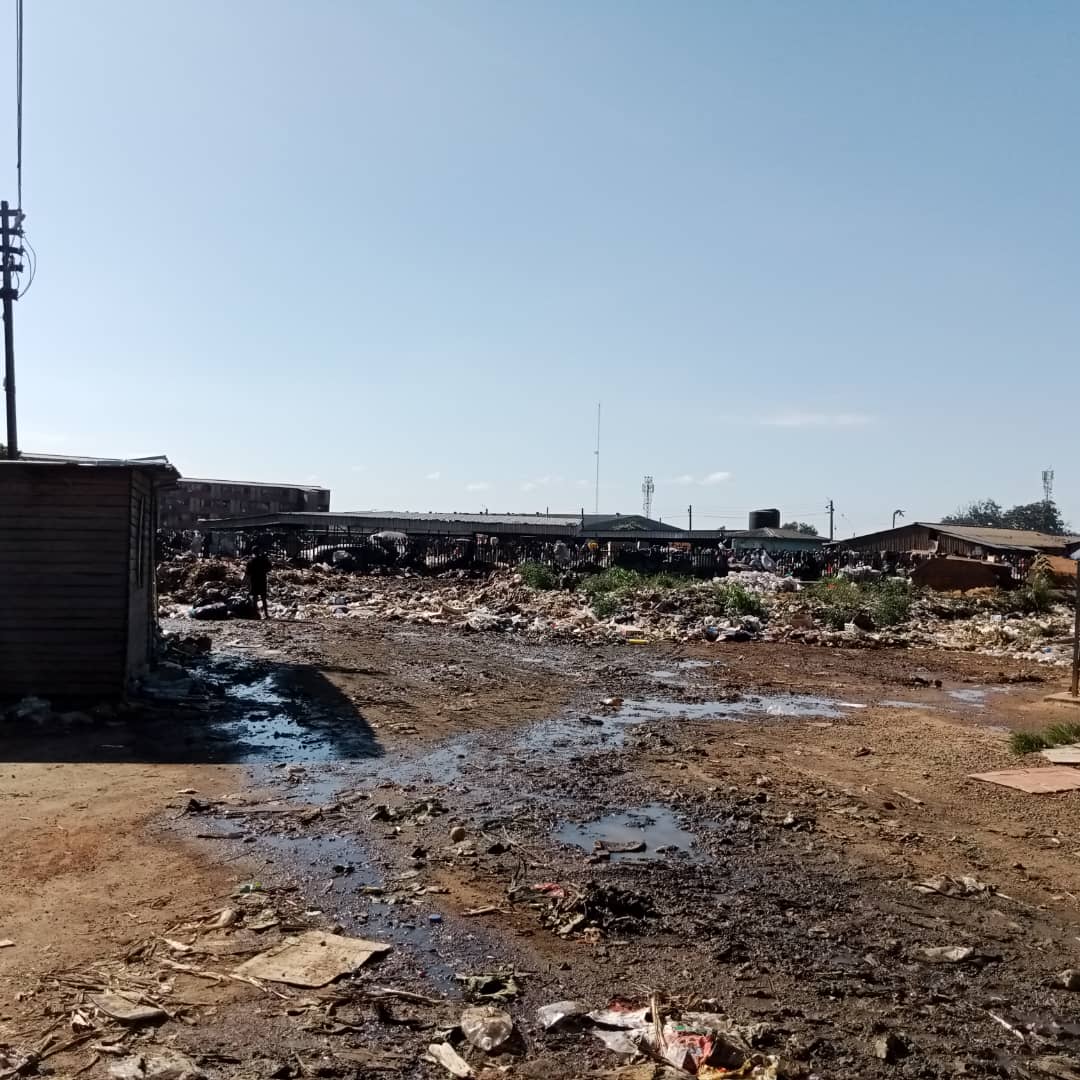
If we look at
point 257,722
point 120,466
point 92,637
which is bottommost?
point 257,722

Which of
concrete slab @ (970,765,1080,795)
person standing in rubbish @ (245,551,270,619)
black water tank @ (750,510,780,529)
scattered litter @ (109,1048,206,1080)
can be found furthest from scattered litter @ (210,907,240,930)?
black water tank @ (750,510,780,529)

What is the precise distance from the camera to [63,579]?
11.6 meters

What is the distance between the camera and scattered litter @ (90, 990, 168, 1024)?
4.11 meters

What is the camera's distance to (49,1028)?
159 inches

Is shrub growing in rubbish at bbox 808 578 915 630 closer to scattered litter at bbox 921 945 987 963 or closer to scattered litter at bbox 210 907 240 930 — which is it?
scattered litter at bbox 921 945 987 963

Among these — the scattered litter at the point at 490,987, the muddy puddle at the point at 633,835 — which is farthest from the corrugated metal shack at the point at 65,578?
the scattered litter at the point at 490,987

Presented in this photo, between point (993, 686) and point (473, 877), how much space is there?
1265 centimetres

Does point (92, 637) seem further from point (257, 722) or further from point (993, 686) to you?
point (993, 686)

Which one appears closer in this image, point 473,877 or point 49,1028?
point 49,1028

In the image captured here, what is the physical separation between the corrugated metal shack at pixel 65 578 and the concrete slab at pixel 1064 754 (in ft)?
31.8

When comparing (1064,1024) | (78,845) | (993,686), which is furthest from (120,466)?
(993,686)

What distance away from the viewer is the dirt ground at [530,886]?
4.09 meters

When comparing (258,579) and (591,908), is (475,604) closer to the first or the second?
(258,579)

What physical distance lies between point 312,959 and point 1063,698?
12281 millimetres
